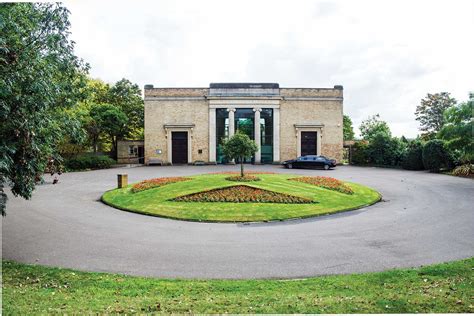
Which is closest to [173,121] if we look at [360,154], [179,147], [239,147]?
[179,147]

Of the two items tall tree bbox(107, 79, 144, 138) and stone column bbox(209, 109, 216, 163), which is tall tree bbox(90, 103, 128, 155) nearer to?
tall tree bbox(107, 79, 144, 138)

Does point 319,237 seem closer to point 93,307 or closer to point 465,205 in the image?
point 93,307

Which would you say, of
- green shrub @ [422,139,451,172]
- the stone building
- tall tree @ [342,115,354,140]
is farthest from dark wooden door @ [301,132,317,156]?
tall tree @ [342,115,354,140]

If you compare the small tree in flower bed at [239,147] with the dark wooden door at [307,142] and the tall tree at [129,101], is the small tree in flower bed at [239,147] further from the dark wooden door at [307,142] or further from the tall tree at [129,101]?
the tall tree at [129,101]

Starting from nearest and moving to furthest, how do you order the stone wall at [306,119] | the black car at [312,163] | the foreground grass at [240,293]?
the foreground grass at [240,293] < the black car at [312,163] < the stone wall at [306,119]

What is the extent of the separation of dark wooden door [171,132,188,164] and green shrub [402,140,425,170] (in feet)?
80.8

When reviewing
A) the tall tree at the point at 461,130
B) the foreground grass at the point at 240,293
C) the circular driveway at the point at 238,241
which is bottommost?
the circular driveway at the point at 238,241

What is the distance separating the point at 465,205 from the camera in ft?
47.1

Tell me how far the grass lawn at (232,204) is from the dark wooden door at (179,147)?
21379 mm

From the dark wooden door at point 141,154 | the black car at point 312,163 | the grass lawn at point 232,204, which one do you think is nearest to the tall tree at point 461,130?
the black car at point 312,163

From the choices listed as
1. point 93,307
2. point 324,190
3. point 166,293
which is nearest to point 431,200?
point 324,190

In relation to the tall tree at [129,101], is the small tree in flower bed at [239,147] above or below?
below

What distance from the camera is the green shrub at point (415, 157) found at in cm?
3158

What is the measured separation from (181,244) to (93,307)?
176 inches
